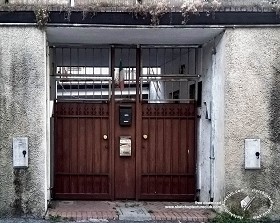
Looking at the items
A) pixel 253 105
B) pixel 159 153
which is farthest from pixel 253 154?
pixel 159 153

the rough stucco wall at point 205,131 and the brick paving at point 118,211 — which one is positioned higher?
the rough stucco wall at point 205,131

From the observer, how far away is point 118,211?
9539mm

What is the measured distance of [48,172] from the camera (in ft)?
31.4

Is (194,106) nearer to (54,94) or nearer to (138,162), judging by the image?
(138,162)

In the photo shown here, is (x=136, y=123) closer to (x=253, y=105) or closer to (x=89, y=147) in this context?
(x=89, y=147)

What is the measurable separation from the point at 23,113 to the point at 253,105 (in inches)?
161

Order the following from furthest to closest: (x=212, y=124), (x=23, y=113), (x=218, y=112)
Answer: (x=212, y=124)
(x=218, y=112)
(x=23, y=113)

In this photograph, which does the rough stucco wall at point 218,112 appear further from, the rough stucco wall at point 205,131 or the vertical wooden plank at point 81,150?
the vertical wooden plank at point 81,150

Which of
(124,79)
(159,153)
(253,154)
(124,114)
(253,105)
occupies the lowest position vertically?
(159,153)

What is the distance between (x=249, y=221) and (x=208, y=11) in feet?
12.3

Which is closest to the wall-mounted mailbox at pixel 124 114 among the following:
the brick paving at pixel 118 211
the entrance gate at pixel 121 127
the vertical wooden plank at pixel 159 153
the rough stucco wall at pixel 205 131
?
the entrance gate at pixel 121 127

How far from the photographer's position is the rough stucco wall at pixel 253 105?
903 cm

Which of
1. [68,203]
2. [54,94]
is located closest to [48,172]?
[68,203]

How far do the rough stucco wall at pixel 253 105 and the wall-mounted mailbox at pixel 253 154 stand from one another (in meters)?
0.08
